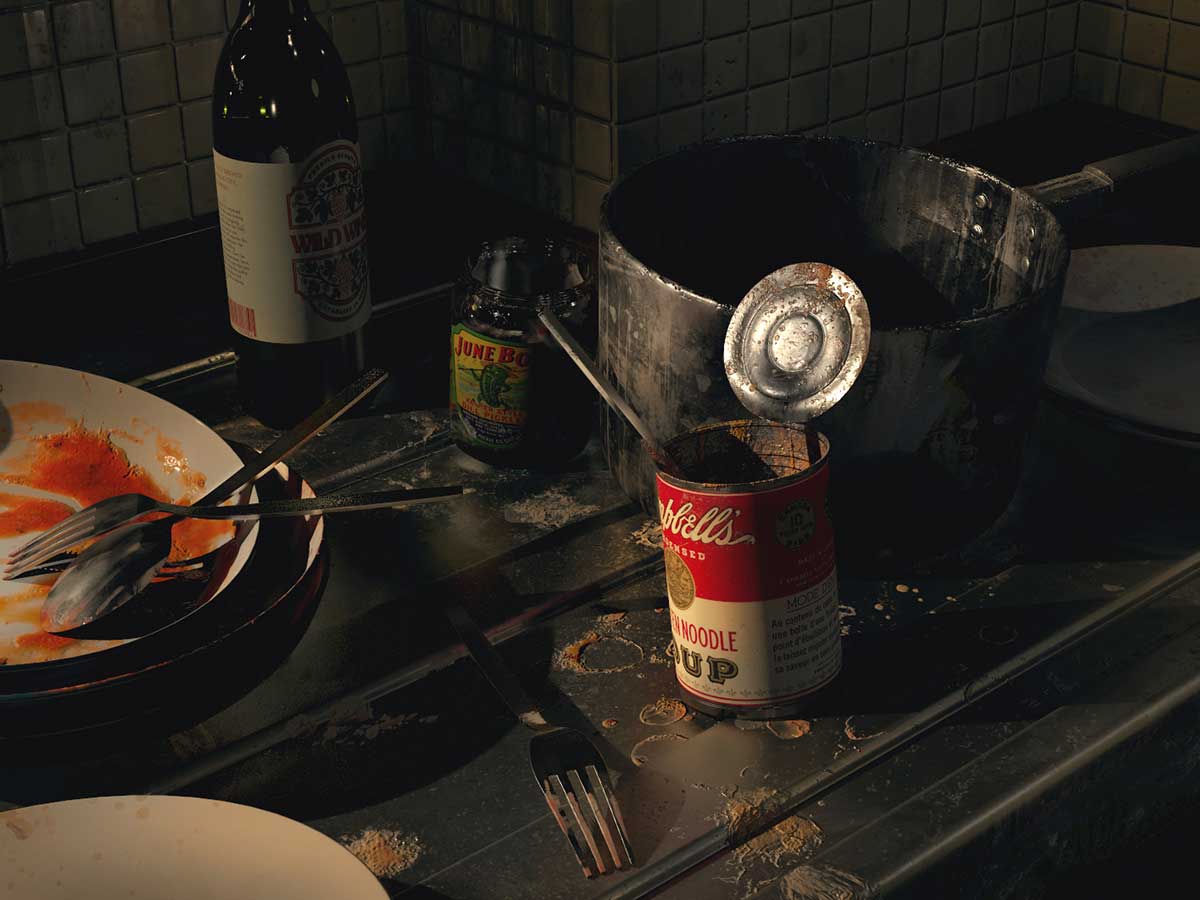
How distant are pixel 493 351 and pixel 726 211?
0.70 ft

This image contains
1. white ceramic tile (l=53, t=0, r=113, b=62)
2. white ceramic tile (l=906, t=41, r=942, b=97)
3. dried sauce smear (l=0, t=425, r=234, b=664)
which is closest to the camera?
dried sauce smear (l=0, t=425, r=234, b=664)

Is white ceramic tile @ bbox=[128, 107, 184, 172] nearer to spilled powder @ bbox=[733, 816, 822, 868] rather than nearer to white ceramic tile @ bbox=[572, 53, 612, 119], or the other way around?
white ceramic tile @ bbox=[572, 53, 612, 119]

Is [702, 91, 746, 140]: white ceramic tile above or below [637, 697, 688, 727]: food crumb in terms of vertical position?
above

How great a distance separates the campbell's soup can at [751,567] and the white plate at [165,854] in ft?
0.73

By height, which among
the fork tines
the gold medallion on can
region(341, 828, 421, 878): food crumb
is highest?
the gold medallion on can

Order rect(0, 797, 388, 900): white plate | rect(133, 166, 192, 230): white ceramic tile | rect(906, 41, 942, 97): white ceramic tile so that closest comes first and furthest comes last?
rect(0, 797, 388, 900): white plate, rect(133, 166, 192, 230): white ceramic tile, rect(906, 41, 942, 97): white ceramic tile

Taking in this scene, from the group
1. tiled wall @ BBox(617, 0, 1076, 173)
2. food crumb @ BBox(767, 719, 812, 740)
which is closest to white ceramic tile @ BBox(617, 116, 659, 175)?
tiled wall @ BBox(617, 0, 1076, 173)

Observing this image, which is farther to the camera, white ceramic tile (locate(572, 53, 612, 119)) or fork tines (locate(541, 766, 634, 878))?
white ceramic tile (locate(572, 53, 612, 119))

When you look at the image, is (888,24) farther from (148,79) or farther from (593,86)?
(148,79)

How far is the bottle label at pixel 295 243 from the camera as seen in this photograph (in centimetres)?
98

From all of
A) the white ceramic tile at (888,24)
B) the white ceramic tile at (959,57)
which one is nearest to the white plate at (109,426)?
the white ceramic tile at (888,24)

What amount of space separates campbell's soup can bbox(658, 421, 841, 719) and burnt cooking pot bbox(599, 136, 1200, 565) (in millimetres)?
63

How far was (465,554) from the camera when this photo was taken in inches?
37.6

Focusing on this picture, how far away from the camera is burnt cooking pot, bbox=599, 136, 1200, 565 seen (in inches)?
33.9
